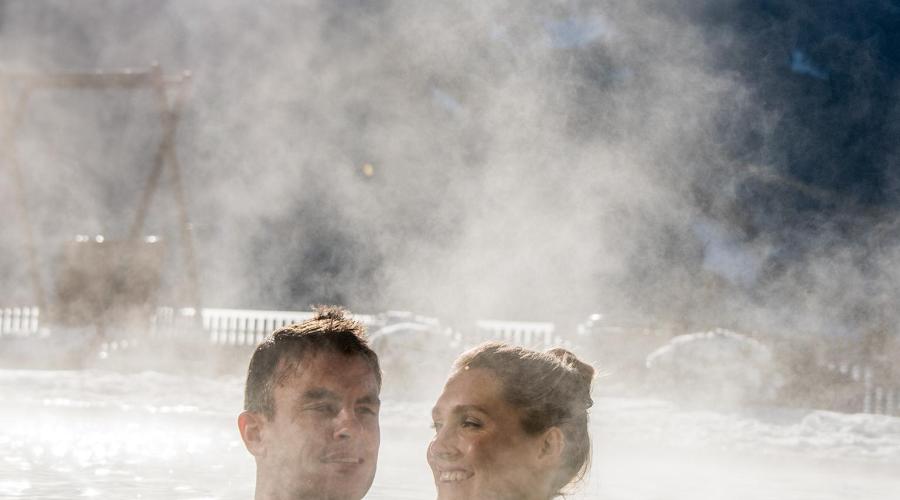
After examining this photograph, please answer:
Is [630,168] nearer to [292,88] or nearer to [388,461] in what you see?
[292,88]

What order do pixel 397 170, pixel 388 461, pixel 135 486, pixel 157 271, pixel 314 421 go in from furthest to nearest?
pixel 397 170 → pixel 157 271 → pixel 388 461 → pixel 135 486 → pixel 314 421

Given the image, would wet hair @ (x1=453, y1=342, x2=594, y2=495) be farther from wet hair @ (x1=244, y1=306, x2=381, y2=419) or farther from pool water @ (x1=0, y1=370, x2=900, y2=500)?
pool water @ (x1=0, y1=370, x2=900, y2=500)

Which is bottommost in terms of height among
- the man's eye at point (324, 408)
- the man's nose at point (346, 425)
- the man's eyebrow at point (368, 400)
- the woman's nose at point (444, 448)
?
the woman's nose at point (444, 448)

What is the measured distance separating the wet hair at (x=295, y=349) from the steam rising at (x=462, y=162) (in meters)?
11.5

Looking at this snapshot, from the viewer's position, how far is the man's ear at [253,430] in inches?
96.0

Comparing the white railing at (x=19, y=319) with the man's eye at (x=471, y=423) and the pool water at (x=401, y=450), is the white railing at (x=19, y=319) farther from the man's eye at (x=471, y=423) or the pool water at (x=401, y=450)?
the man's eye at (x=471, y=423)

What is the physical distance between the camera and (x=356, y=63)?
55.9 ft

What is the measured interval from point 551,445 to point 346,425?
580mm

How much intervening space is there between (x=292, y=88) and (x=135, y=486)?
43.0 ft

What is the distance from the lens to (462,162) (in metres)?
16.5

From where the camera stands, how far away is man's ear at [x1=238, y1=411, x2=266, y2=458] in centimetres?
244

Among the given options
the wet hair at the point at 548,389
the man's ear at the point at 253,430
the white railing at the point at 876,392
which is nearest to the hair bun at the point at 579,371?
the wet hair at the point at 548,389

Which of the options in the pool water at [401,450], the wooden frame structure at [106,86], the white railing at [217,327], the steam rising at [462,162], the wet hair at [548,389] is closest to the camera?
the wet hair at [548,389]

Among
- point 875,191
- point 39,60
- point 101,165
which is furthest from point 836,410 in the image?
point 39,60
